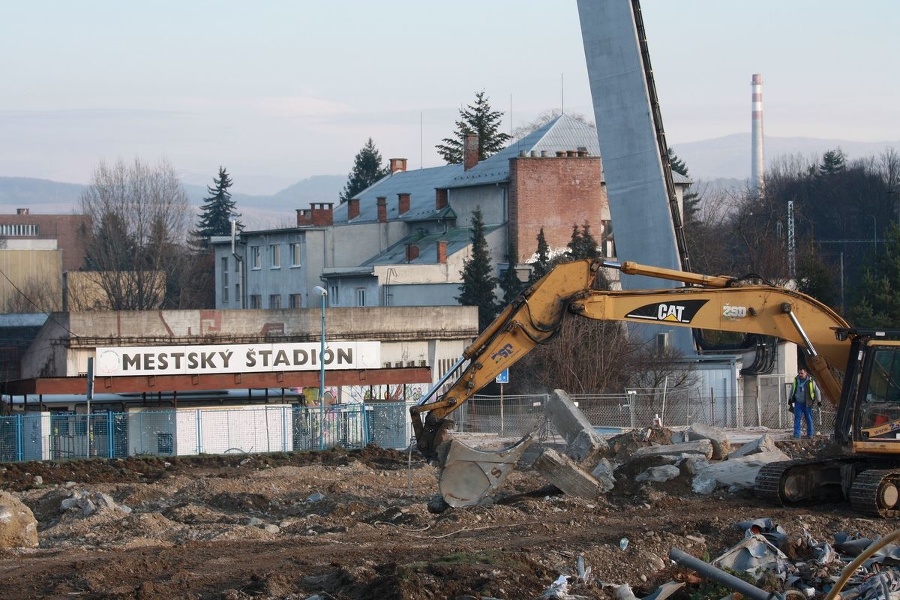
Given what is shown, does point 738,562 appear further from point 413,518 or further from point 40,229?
point 40,229

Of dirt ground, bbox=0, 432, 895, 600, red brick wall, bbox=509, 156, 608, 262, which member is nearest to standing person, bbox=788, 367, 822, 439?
dirt ground, bbox=0, 432, 895, 600

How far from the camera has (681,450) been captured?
23016mm

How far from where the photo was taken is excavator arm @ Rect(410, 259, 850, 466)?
55.1 ft

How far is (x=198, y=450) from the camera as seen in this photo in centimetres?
3353

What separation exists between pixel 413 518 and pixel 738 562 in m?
5.36

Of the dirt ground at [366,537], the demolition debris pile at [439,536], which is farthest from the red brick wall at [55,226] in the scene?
the dirt ground at [366,537]

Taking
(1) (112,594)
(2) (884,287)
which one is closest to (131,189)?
(2) (884,287)

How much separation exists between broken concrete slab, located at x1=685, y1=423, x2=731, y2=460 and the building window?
43783 millimetres

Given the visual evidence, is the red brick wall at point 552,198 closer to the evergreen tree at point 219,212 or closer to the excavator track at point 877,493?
the excavator track at point 877,493

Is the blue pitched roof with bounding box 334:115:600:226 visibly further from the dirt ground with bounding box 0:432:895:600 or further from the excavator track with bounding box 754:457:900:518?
the excavator track with bounding box 754:457:900:518

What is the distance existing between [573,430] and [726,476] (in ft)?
18.0

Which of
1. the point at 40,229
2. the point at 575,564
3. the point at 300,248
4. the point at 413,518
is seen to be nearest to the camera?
the point at 575,564

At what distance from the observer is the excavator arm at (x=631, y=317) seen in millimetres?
16781

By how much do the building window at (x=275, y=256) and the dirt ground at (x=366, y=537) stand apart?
1657 inches
